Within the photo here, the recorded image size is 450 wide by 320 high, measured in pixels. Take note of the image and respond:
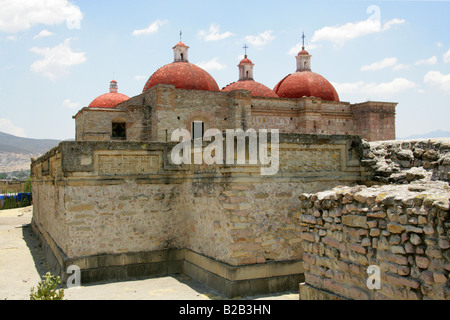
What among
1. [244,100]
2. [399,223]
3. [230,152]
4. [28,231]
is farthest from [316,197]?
[244,100]

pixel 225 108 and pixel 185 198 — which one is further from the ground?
pixel 225 108

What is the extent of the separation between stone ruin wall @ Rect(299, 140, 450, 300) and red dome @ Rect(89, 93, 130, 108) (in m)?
22.0

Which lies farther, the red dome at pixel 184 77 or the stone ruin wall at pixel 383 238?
the red dome at pixel 184 77

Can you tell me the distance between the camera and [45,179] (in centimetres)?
1242

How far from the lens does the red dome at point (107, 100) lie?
25.7 metres

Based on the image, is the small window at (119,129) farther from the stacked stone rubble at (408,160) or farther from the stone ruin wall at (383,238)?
the stone ruin wall at (383,238)

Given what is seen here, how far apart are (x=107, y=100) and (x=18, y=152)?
129573 millimetres

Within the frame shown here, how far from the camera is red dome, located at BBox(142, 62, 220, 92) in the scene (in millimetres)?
21781

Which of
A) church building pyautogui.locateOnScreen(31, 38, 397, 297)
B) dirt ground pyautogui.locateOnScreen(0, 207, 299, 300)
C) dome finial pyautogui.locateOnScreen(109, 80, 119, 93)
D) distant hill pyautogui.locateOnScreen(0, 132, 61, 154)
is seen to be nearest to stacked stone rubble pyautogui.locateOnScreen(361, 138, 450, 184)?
church building pyautogui.locateOnScreen(31, 38, 397, 297)

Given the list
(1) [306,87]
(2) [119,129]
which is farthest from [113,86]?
(1) [306,87]

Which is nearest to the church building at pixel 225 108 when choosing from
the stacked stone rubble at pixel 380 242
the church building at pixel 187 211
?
the church building at pixel 187 211

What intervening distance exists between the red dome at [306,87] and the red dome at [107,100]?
10.0m

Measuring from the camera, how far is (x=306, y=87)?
1001 inches

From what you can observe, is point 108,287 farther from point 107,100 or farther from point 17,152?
point 17,152
